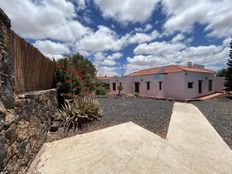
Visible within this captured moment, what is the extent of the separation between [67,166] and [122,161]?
50.6 inches

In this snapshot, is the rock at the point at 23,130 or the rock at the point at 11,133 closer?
the rock at the point at 11,133

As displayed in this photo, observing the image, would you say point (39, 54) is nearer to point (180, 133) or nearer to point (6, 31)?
point (6, 31)

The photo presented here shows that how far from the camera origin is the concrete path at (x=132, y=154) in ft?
12.1

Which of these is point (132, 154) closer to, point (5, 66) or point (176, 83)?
point (5, 66)

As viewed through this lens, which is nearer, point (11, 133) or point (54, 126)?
point (11, 133)

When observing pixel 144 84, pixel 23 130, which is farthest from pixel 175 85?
pixel 23 130

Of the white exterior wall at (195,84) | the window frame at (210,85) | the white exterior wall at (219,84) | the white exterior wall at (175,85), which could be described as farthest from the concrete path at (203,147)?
the white exterior wall at (219,84)

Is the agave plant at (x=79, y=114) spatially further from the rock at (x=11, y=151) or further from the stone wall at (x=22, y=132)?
the rock at (x=11, y=151)

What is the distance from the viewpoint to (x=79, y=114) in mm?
6438

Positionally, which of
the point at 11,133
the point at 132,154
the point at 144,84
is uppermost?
the point at 144,84

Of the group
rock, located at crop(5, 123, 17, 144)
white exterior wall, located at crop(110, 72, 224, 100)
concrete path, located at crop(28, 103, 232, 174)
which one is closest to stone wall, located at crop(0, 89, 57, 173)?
rock, located at crop(5, 123, 17, 144)

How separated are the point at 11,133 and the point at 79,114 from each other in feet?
11.3

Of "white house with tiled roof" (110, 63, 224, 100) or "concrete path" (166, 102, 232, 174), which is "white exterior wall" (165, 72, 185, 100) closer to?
"white house with tiled roof" (110, 63, 224, 100)

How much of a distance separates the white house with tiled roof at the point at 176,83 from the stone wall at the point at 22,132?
17.7m
